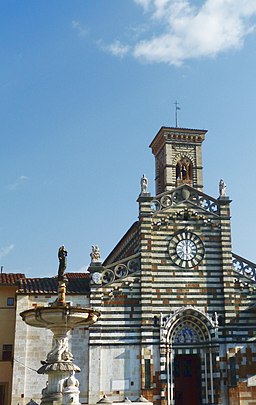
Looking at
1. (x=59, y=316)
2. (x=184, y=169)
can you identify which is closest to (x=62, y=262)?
(x=59, y=316)

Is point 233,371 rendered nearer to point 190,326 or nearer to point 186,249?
point 190,326

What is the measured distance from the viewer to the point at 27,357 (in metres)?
26.3

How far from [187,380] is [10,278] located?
1049 cm

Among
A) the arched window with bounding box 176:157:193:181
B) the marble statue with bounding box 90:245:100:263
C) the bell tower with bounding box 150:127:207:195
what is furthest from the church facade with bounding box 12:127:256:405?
the arched window with bounding box 176:157:193:181

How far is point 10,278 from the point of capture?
3119cm

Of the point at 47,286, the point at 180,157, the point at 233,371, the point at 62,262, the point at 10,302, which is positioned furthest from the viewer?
the point at 180,157

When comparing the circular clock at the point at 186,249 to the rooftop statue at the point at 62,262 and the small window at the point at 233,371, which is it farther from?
the rooftop statue at the point at 62,262

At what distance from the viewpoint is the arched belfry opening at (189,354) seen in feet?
89.0

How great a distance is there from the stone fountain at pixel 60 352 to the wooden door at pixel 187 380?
10661mm

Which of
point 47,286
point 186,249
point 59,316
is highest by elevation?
point 186,249

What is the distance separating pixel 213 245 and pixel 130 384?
25.2 feet

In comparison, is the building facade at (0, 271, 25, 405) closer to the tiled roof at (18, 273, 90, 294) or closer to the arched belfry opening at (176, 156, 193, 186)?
the tiled roof at (18, 273, 90, 294)

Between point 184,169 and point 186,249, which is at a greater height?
point 184,169

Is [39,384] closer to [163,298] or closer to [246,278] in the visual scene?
[163,298]
